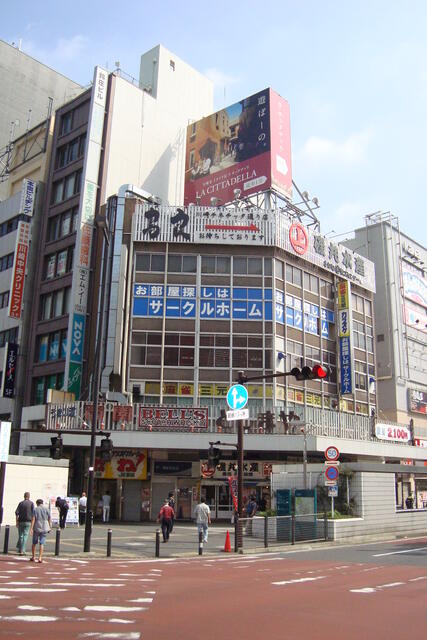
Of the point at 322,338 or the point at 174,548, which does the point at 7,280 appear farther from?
the point at 174,548

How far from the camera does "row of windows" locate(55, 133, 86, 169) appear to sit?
162 feet

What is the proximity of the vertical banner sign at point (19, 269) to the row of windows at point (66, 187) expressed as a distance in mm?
3370

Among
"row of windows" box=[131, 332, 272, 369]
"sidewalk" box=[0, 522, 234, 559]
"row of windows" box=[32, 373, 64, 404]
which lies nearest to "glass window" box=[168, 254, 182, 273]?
"row of windows" box=[131, 332, 272, 369]

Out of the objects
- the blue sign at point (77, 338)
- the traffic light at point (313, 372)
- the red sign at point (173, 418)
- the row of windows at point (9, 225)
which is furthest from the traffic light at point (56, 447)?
the row of windows at point (9, 225)

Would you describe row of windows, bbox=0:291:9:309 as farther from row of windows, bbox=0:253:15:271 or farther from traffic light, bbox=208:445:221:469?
traffic light, bbox=208:445:221:469

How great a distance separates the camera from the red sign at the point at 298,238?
44463mm

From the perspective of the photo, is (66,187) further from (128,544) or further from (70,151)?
(128,544)

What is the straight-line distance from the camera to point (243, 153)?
48.0 meters

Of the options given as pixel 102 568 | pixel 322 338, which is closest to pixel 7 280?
pixel 322 338

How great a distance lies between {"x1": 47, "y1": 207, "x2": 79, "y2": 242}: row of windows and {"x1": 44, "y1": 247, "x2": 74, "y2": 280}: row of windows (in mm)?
1282

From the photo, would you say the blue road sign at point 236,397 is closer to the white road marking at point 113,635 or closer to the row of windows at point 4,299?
the white road marking at point 113,635

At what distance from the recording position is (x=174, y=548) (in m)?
21.7

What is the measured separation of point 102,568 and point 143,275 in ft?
90.4

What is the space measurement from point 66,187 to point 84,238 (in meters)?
6.47
